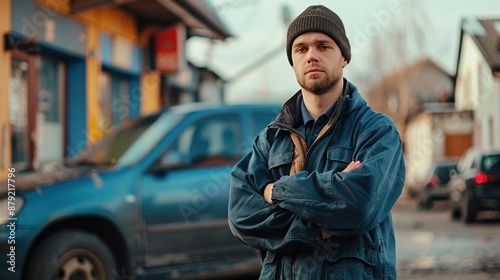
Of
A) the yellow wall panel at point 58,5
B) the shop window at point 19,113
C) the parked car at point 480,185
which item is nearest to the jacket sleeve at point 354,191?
the shop window at point 19,113

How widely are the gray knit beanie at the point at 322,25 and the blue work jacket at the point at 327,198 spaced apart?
182 millimetres

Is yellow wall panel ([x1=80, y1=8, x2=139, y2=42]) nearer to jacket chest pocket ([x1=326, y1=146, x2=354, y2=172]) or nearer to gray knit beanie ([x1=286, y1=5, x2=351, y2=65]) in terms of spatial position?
gray knit beanie ([x1=286, y1=5, x2=351, y2=65])

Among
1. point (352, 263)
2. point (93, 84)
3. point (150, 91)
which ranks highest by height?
point (150, 91)

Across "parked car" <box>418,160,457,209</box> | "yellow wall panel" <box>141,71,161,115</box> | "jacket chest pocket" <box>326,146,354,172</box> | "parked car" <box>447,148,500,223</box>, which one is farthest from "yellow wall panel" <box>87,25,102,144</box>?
"parked car" <box>418,160,457,209</box>

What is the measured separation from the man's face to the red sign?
43.8ft

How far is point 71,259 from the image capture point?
629cm

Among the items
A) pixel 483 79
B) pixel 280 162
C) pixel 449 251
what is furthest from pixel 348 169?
pixel 483 79

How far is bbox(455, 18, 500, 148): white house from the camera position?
31281 mm

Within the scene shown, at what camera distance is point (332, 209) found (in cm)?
268

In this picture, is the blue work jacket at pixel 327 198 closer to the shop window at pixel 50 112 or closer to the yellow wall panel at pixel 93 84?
the shop window at pixel 50 112

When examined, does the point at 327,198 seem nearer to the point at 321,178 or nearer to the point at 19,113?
the point at 321,178

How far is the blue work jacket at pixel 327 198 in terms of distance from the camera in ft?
8.81

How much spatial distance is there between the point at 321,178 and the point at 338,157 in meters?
0.14

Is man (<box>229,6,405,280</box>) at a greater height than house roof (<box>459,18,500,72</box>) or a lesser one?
lesser
